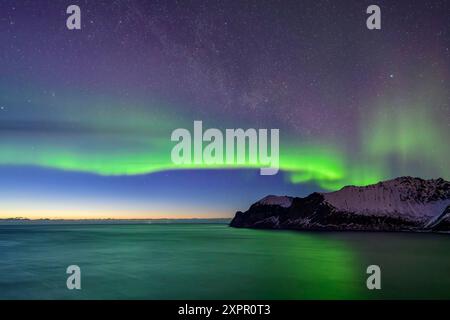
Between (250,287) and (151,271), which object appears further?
(151,271)

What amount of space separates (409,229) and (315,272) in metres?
178

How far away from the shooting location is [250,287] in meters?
25.9

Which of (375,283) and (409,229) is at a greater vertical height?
(375,283)
